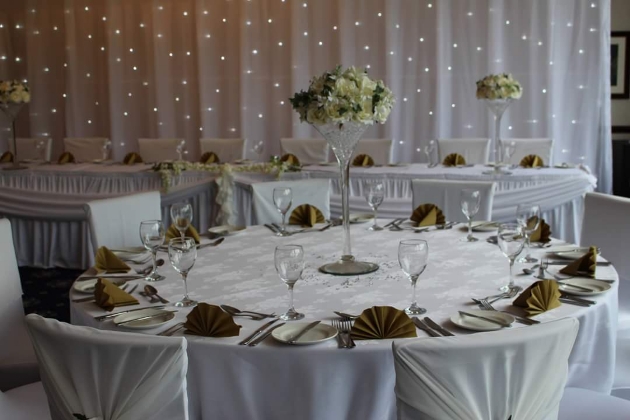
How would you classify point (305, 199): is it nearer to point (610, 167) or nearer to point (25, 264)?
point (25, 264)

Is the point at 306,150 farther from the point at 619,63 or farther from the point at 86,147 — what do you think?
the point at 619,63

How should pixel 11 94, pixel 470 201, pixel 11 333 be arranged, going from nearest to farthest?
pixel 11 333, pixel 470 201, pixel 11 94

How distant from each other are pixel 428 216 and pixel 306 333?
1436 millimetres

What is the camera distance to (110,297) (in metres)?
1.94

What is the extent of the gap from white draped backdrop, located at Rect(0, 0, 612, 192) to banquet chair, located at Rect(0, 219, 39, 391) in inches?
192

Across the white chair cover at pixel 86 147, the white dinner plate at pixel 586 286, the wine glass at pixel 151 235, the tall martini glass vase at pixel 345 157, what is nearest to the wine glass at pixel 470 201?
the tall martini glass vase at pixel 345 157

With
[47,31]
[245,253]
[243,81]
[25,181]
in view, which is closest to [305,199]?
[245,253]

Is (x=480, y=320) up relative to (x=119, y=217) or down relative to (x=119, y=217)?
down

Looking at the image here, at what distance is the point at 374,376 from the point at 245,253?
1.12m

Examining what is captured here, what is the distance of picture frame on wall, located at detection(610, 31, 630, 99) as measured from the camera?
707 cm

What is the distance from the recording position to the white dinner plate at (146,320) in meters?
1.78

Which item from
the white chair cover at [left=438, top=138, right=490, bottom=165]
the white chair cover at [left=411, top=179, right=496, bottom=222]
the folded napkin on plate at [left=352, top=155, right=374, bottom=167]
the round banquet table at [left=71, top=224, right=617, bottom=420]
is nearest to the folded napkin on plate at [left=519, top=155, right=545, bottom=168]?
the white chair cover at [left=438, top=138, right=490, bottom=165]

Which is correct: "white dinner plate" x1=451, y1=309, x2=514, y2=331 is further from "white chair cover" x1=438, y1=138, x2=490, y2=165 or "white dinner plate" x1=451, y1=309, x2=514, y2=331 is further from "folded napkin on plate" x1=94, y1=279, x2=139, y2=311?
"white chair cover" x1=438, y1=138, x2=490, y2=165

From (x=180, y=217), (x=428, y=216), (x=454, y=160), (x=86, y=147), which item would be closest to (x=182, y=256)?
(x=180, y=217)
